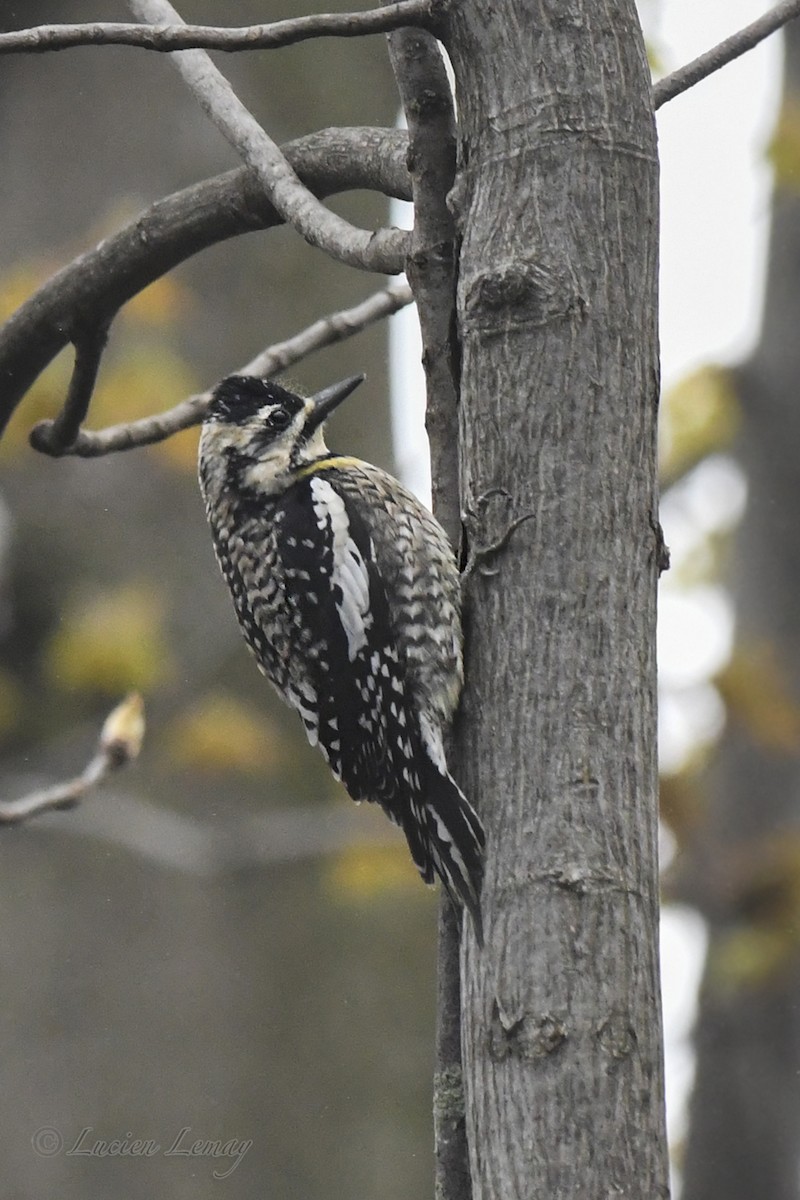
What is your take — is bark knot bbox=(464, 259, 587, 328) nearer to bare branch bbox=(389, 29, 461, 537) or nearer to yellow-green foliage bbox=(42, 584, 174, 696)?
bare branch bbox=(389, 29, 461, 537)

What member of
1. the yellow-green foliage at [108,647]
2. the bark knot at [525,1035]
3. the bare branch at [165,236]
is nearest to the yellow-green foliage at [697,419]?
the yellow-green foliage at [108,647]

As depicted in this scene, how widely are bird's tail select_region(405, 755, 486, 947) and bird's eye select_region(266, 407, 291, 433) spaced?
1.18 m

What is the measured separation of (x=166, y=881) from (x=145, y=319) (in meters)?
2.52

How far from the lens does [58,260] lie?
6742 mm

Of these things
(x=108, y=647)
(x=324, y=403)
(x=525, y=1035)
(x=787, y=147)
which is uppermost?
(x=787, y=147)

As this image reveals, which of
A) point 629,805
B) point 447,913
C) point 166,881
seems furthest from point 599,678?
point 166,881

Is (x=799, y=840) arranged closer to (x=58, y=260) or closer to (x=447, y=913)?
(x=58, y=260)

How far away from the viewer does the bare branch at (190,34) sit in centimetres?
220

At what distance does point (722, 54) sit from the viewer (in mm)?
3010

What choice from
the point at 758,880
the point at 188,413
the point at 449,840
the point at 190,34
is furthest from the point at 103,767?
the point at 758,880

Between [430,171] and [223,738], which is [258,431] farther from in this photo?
[223,738]

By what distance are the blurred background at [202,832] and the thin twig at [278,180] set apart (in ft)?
9.21
